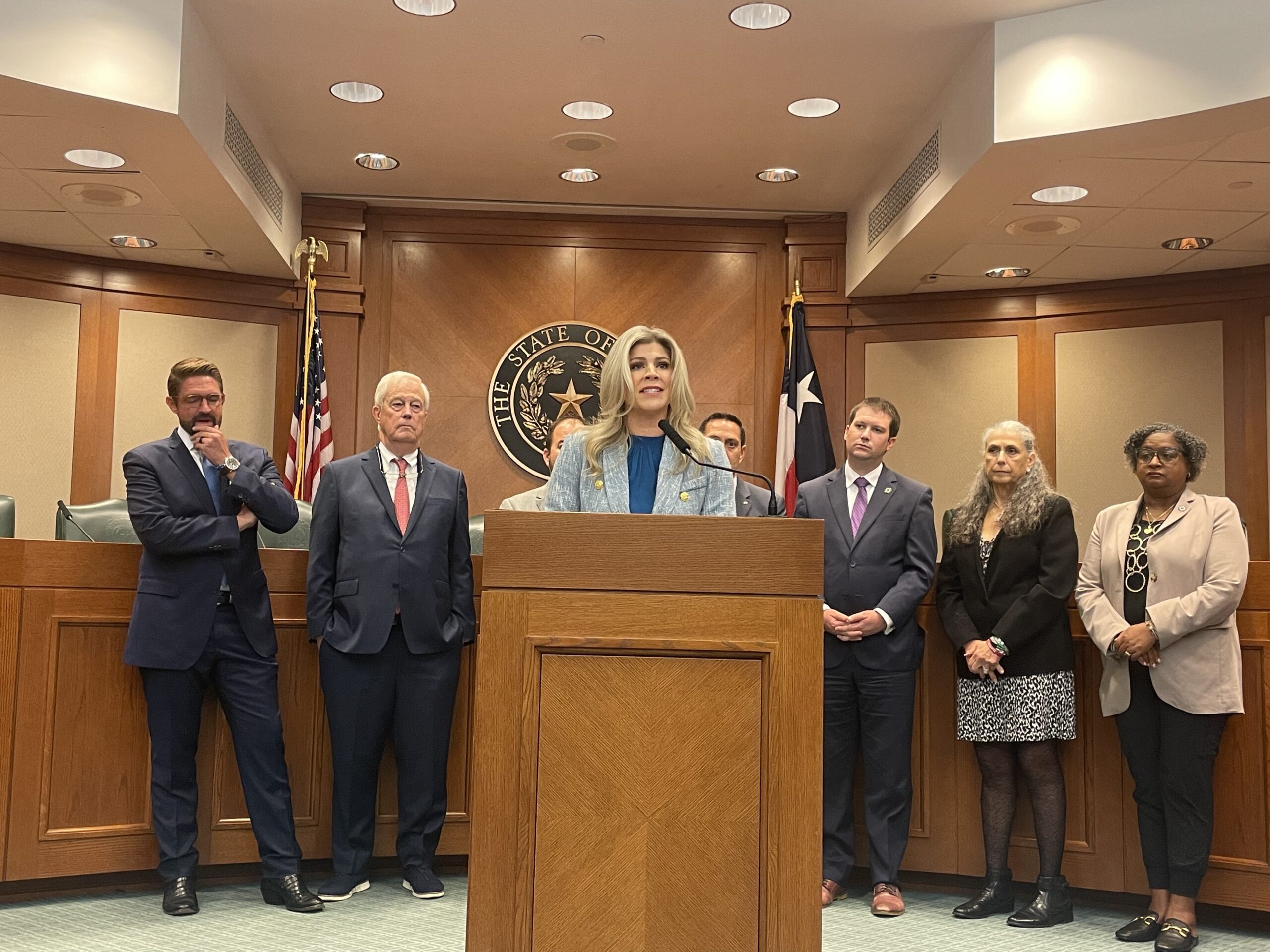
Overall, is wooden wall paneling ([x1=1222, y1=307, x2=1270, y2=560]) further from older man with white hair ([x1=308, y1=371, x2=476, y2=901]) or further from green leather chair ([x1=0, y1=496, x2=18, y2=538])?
green leather chair ([x1=0, y1=496, x2=18, y2=538])

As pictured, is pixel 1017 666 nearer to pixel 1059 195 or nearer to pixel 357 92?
pixel 1059 195

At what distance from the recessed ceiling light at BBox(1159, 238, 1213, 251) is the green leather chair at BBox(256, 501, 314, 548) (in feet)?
14.6

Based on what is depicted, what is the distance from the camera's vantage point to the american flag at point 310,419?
6.69 metres

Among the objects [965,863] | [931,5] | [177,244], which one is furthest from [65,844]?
[931,5]

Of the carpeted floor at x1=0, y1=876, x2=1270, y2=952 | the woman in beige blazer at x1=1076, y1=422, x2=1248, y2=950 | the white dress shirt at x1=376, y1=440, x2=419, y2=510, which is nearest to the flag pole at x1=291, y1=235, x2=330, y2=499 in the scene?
the white dress shirt at x1=376, y1=440, x2=419, y2=510

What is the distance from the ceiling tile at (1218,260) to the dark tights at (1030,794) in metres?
3.65

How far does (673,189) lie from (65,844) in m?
4.70

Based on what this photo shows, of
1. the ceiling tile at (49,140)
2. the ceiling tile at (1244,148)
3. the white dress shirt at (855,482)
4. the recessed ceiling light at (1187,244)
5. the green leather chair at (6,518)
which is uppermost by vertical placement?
the ceiling tile at (1244,148)

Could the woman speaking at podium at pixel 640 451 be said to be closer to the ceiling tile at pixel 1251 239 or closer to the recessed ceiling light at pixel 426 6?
the recessed ceiling light at pixel 426 6

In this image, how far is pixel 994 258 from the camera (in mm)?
6492

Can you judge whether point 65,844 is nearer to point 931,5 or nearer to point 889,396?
point 931,5

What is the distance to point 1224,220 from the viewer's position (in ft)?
Result: 19.3

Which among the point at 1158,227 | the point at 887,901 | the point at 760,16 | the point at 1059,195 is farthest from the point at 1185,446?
the point at 1158,227

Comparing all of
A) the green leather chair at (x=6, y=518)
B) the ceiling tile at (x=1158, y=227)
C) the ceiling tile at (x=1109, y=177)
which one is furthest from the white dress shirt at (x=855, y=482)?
the green leather chair at (x=6, y=518)
